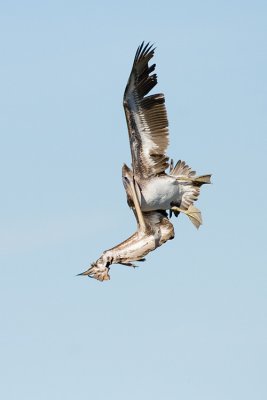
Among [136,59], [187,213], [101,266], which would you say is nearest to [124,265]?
[101,266]

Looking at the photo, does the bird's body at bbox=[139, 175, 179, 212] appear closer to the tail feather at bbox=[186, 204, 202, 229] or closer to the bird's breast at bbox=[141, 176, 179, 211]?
the bird's breast at bbox=[141, 176, 179, 211]

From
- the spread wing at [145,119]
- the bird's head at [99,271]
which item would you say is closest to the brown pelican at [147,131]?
the spread wing at [145,119]

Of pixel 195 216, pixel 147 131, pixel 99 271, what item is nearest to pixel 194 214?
pixel 195 216

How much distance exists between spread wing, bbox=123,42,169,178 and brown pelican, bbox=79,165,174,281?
47 cm

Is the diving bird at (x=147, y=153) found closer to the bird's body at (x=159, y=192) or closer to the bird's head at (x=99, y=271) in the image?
the bird's body at (x=159, y=192)

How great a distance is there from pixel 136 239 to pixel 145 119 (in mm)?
2835

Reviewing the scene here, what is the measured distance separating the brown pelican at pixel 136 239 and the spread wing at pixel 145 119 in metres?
0.47

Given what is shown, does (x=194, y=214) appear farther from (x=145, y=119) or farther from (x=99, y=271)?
(x=99, y=271)

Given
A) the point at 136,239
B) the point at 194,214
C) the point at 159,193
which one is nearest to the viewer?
the point at 136,239

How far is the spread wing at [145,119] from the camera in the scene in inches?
868

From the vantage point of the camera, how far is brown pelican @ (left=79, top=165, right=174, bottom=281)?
773 inches

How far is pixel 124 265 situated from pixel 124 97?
3.88 meters

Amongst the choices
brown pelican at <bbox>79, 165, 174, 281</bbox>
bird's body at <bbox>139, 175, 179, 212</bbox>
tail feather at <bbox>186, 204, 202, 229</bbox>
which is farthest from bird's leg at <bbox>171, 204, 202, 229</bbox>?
brown pelican at <bbox>79, 165, 174, 281</bbox>

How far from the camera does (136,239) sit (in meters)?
20.7
